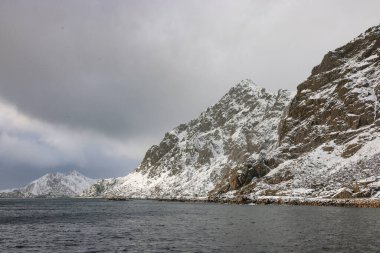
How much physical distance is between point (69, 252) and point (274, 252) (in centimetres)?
2563

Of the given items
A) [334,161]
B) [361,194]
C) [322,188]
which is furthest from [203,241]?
[334,161]

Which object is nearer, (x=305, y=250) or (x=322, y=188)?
(x=305, y=250)

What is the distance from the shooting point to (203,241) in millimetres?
59906

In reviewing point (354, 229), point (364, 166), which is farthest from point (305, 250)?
point (364, 166)

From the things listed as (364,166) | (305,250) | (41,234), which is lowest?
(305,250)

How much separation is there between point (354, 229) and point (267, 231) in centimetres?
1554

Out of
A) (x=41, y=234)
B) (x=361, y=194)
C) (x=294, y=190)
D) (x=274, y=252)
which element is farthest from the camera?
(x=294, y=190)

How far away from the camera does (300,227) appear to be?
77.6 metres

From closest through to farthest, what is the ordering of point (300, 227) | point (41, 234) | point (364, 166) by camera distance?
point (41, 234) → point (300, 227) → point (364, 166)

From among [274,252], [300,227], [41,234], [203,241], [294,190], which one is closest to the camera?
[274,252]

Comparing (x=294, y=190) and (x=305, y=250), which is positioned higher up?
(x=294, y=190)

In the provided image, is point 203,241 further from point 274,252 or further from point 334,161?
point 334,161

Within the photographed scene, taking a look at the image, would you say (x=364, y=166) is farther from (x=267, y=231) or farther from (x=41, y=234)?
(x=41, y=234)

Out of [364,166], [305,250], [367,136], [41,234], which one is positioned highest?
[367,136]
